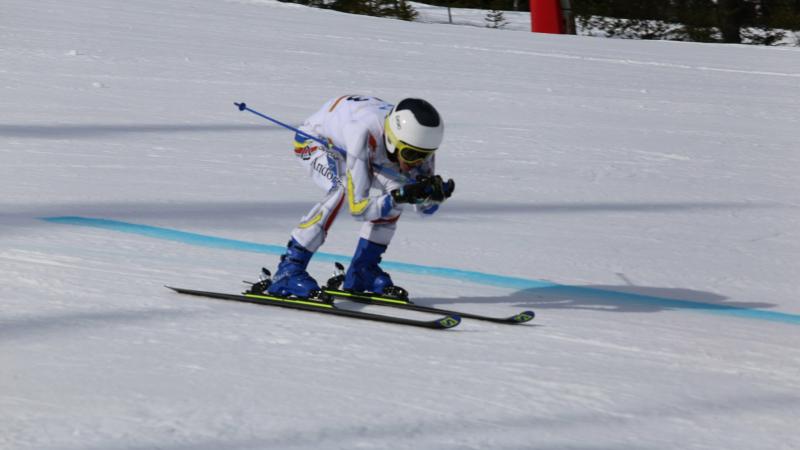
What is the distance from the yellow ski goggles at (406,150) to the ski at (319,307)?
67cm

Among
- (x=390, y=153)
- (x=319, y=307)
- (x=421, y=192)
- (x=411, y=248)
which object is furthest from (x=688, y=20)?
(x=421, y=192)

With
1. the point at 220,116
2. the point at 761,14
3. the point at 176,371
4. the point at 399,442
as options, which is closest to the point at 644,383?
the point at 399,442

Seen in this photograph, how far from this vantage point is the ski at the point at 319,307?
5141 millimetres

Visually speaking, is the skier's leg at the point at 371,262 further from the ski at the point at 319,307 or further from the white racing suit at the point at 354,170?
the ski at the point at 319,307

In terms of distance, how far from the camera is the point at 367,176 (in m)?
5.11

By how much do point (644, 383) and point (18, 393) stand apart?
227cm

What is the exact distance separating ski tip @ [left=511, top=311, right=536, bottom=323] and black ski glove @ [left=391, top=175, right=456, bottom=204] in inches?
31.2

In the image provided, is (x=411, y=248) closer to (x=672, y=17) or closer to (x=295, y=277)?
(x=295, y=277)

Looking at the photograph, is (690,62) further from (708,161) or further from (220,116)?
(220,116)

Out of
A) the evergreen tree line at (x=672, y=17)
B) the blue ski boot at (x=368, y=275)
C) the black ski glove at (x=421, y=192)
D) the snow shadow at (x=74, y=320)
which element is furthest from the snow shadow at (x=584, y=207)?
the evergreen tree line at (x=672, y=17)

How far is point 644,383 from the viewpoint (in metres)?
4.65

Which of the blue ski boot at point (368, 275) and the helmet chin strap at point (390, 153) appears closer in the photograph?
the helmet chin strap at point (390, 153)

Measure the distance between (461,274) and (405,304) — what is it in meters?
1.27

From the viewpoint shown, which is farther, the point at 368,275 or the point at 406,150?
the point at 368,275
